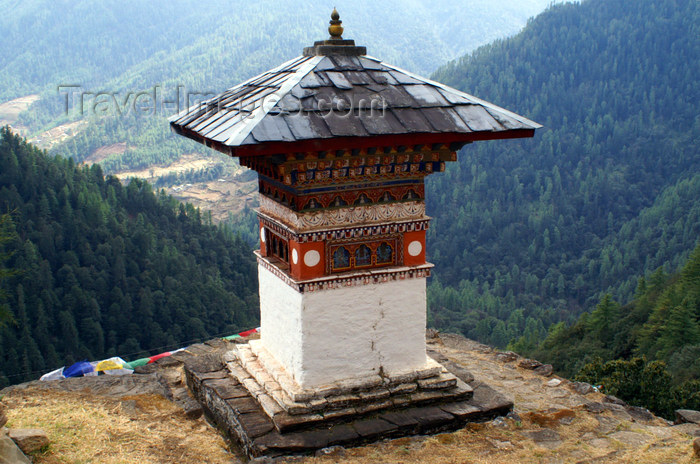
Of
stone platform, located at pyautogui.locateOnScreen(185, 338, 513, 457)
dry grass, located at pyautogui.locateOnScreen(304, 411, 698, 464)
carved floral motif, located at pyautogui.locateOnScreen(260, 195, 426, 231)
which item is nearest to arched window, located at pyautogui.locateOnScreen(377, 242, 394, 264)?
carved floral motif, located at pyautogui.locateOnScreen(260, 195, 426, 231)

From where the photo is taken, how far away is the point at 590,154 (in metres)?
93.6

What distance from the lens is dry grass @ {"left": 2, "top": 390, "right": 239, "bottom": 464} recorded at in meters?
7.99

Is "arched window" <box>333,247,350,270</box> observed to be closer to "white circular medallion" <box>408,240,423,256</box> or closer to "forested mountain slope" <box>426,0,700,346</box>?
"white circular medallion" <box>408,240,423,256</box>

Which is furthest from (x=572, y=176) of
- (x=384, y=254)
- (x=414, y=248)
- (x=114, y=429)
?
(x=114, y=429)

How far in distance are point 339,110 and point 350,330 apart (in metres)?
2.56

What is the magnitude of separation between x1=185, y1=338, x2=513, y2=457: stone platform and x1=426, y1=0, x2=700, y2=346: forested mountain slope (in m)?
44.8

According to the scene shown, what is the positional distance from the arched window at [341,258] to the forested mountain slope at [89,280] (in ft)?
85.5

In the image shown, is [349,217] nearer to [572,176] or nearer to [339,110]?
[339,110]

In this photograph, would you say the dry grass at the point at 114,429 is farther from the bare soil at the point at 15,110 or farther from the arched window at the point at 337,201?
the bare soil at the point at 15,110

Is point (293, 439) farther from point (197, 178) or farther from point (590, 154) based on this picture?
point (197, 178)

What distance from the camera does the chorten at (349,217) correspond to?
7766 millimetres

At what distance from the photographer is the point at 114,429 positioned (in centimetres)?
869

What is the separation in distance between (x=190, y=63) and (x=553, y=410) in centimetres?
16430

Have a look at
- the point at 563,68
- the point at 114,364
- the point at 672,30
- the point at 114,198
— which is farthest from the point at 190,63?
the point at 114,364
